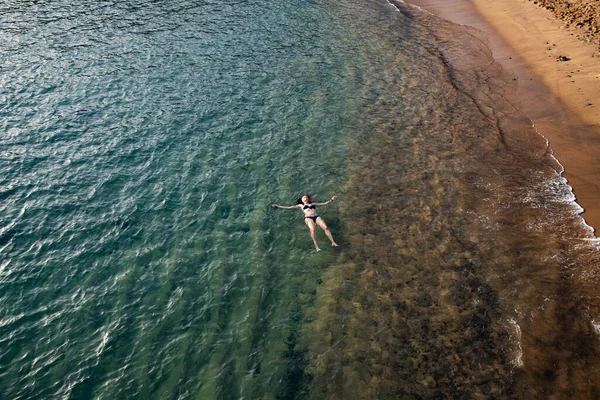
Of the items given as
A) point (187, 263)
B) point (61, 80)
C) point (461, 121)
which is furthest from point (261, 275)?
point (61, 80)

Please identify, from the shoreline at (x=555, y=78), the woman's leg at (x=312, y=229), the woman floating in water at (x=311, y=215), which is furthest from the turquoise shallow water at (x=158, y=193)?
the shoreline at (x=555, y=78)

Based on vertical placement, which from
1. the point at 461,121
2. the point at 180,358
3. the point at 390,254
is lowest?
the point at 180,358

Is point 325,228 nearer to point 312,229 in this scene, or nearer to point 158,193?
→ point 312,229

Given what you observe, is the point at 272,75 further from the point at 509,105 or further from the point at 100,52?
the point at 509,105

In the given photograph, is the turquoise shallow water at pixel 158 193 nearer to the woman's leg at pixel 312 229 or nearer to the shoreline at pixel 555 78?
the woman's leg at pixel 312 229

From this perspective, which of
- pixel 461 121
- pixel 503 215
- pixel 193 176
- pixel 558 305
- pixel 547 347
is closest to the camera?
pixel 547 347

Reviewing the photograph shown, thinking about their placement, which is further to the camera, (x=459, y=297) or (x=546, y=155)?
(x=546, y=155)
